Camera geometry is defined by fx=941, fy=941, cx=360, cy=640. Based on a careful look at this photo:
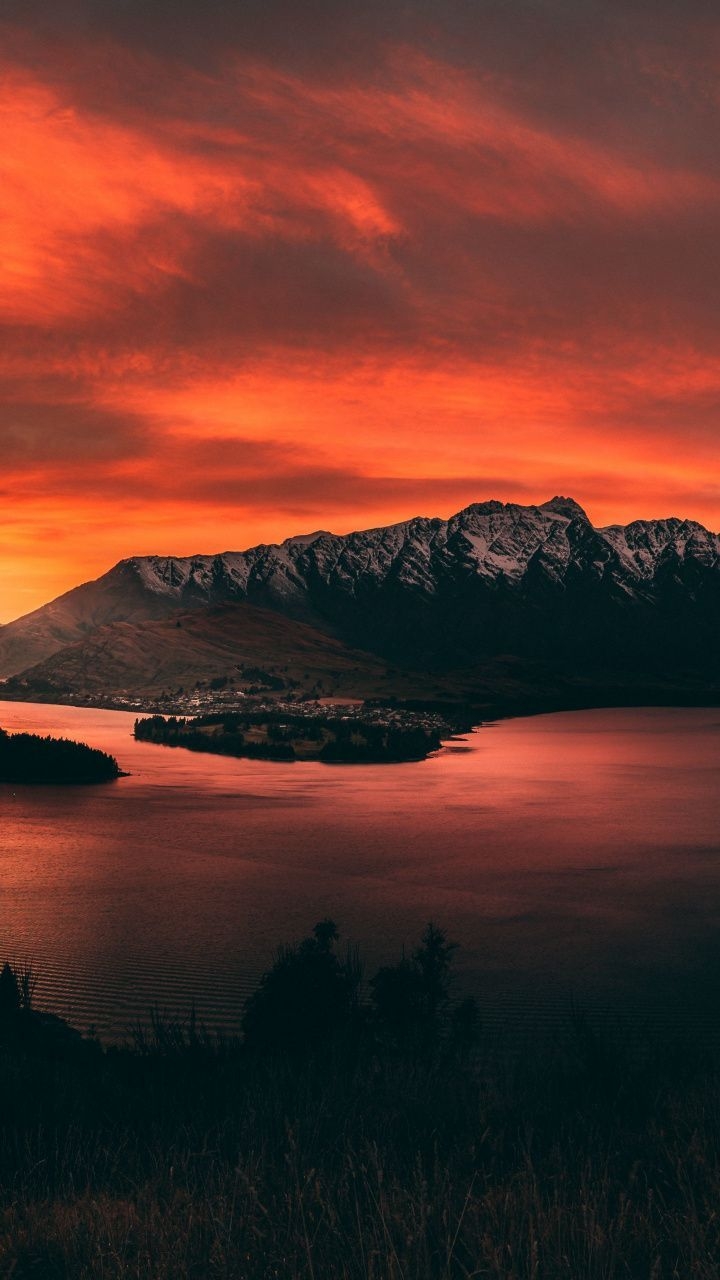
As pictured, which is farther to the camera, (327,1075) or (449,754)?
(449,754)

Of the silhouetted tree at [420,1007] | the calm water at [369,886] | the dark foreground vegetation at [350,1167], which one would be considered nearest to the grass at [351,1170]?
the dark foreground vegetation at [350,1167]

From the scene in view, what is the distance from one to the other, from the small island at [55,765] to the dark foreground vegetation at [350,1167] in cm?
13247

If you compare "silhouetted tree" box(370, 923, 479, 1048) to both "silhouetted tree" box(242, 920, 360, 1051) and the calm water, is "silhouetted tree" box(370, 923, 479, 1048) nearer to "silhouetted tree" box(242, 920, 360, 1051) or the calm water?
"silhouetted tree" box(242, 920, 360, 1051)

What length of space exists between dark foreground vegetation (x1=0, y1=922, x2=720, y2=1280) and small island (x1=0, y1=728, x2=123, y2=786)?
132 metres

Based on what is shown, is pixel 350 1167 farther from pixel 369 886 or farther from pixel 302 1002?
pixel 369 886

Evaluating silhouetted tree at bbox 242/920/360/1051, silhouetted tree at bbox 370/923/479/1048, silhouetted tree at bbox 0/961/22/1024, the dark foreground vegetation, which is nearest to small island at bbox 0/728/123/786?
silhouetted tree at bbox 370/923/479/1048

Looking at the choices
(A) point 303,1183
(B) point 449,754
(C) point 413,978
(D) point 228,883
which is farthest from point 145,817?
(A) point 303,1183

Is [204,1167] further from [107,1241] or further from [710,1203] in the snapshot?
[710,1203]

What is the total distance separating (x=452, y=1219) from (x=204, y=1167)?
4332mm

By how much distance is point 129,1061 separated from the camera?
2070 centimetres

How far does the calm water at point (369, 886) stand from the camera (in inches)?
1938

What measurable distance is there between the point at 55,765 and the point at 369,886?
298 feet

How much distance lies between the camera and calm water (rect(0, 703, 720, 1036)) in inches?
1938

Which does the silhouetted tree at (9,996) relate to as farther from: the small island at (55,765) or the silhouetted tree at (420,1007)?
the small island at (55,765)
